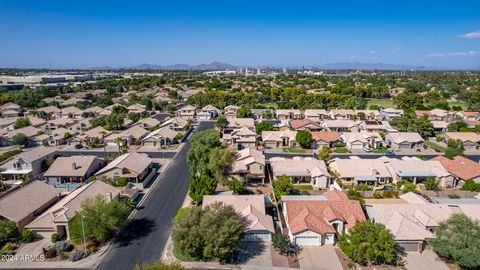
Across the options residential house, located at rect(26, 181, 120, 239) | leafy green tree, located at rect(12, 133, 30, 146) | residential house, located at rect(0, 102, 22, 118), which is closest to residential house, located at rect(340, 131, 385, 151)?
residential house, located at rect(26, 181, 120, 239)

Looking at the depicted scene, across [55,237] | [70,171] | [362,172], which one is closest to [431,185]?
[362,172]

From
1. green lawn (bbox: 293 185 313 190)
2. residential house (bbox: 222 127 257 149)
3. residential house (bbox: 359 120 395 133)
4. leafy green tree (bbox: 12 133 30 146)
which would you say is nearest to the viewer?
green lawn (bbox: 293 185 313 190)

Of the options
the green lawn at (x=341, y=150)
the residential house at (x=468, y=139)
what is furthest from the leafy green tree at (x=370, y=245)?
the residential house at (x=468, y=139)

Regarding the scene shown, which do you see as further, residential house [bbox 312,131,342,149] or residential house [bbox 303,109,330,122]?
residential house [bbox 303,109,330,122]

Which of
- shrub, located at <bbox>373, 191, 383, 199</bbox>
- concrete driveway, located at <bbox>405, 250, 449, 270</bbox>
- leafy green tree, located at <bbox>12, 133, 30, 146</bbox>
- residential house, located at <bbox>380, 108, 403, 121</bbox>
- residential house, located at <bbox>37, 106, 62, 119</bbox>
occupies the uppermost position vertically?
residential house, located at <bbox>380, 108, 403, 121</bbox>

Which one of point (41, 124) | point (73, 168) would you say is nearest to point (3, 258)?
point (73, 168)

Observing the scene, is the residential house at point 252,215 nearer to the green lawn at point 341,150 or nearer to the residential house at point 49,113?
the green lawn at point 341,150

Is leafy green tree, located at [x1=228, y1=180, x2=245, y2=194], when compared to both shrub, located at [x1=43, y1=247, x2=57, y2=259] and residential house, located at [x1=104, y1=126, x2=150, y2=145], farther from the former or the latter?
residential house, located at [x1=104, y1=126, x2=150, y2=145]
